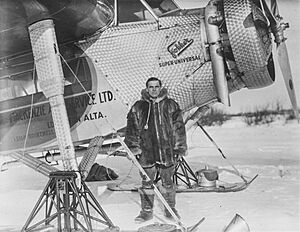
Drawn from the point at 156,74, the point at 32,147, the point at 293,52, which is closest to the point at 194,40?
the point at 156,74

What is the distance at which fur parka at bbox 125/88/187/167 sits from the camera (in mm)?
2283

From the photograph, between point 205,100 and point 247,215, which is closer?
point 247,215

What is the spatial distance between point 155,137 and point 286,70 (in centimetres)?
88

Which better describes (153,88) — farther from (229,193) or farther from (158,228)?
(229,193)

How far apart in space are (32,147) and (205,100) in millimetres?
1192

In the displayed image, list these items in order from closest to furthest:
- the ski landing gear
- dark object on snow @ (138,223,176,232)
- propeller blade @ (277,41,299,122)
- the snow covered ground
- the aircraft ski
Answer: the ski landing gear < dark object on snow @ (138,223,176,232) < the snow covered ground < propeller blade @ (277,41,299,122) < the aircraft ski

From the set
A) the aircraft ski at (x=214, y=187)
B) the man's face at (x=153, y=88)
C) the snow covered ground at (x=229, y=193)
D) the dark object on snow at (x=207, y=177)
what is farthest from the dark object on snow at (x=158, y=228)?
the dark object on snow at (x=207, y=177)

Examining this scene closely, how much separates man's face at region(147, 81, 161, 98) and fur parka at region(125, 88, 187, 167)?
2 centimetres

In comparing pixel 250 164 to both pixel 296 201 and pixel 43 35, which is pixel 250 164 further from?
pixel 43 35

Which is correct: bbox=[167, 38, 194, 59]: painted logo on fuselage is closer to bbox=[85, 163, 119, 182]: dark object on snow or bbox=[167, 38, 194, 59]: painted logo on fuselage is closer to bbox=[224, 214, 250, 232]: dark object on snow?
bbox=[224, 214, 250, 232]: dark object on snow

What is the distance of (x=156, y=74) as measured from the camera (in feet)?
8.29

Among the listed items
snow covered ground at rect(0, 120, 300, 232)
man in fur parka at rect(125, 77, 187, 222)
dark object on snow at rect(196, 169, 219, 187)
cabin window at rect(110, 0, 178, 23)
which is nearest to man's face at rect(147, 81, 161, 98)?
man in fur parka at rect(125, 77, 187, 222)

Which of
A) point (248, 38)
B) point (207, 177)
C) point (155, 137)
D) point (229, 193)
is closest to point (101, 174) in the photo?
point (207, 177)

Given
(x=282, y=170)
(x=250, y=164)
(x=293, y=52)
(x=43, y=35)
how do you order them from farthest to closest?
(x=250, y=164) < (x=282, y=170) < (x=293, y=52) < (x=43, y=35)
